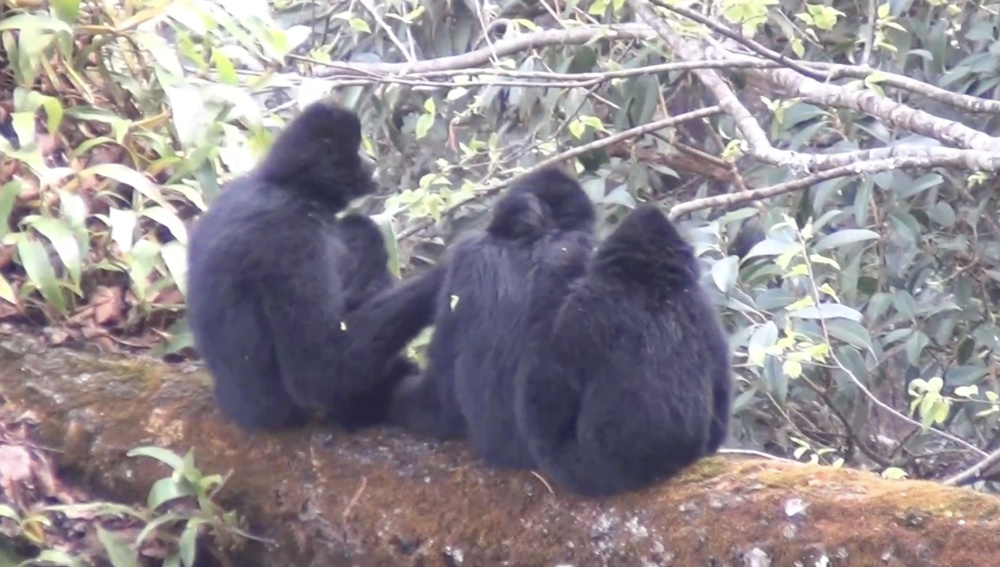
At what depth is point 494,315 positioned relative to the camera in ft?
11.3

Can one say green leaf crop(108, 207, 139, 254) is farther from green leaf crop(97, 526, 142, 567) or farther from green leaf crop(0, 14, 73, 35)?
green leaf crop(97, 526, 142, 567)

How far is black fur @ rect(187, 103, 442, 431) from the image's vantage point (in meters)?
3.64

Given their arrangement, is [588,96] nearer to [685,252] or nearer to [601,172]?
[601,172]

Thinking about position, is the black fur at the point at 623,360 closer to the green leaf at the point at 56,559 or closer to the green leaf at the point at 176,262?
A: the green leaf at the point at 56,559

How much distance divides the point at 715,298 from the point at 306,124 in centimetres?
149

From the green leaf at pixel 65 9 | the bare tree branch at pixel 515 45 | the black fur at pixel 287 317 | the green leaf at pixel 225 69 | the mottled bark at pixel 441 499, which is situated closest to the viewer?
the mottled bark at pixel 441 499

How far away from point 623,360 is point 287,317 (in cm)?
106

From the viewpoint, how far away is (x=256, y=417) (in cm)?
357

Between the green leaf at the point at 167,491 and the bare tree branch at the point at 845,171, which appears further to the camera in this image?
the bare tree branch at the point at 845,171

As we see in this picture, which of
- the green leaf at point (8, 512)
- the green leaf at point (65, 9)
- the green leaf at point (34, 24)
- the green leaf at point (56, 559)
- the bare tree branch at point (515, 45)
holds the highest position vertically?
the green leaf at point (65, 9)

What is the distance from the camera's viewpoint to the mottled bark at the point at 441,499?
8.21ft

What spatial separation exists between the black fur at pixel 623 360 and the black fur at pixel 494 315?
0.27 feet

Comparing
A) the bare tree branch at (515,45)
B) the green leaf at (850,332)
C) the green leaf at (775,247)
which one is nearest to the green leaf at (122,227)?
the bare tree branch at (515,45)

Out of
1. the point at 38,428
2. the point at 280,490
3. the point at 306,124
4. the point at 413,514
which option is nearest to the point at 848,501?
the point at 413,514
